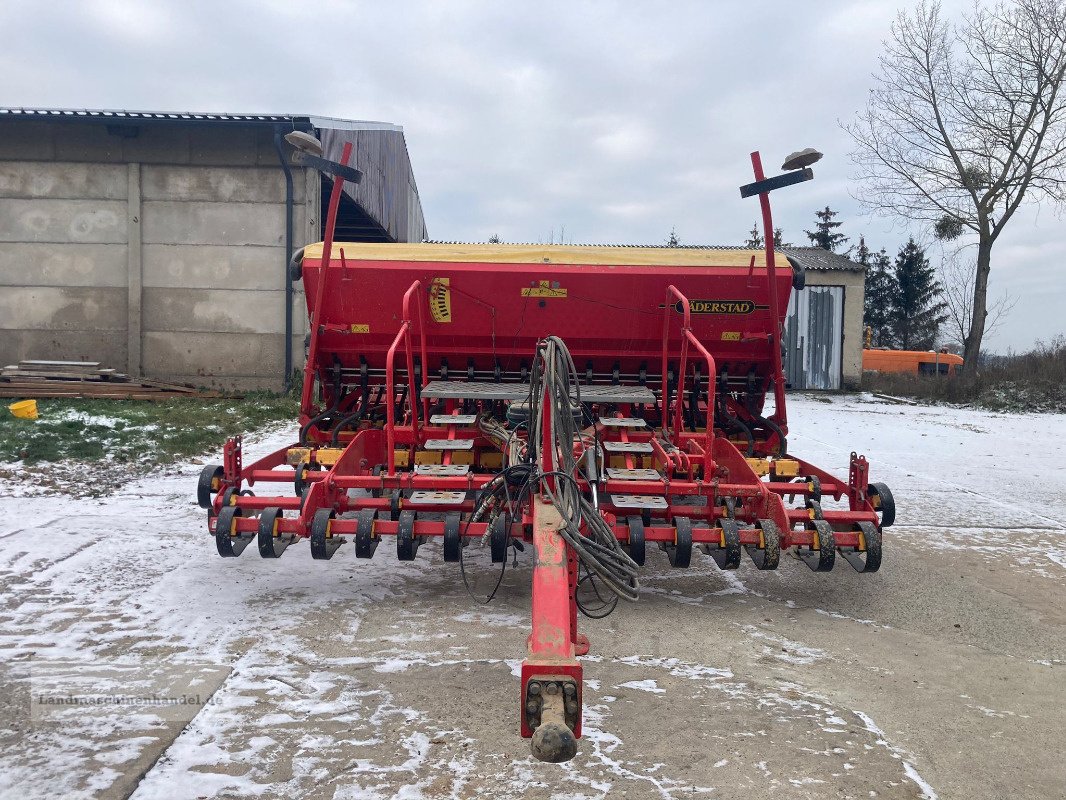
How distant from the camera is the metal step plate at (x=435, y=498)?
4.14m

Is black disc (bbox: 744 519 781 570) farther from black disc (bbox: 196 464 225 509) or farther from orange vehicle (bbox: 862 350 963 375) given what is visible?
orange vehicle (bbox: 862 350 963 375)

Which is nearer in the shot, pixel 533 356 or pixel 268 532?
pixel 268 532

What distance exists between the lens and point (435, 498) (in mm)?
4230

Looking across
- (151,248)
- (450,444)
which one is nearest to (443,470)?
(450,444)

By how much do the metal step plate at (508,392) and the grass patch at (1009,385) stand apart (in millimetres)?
16603

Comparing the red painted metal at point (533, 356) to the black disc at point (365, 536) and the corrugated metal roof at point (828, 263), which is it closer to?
the black disc at point (365, 536)

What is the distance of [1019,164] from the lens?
21672 mm

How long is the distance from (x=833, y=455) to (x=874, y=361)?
20950mm

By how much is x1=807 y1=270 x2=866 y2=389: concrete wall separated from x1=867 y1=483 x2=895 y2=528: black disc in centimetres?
1810

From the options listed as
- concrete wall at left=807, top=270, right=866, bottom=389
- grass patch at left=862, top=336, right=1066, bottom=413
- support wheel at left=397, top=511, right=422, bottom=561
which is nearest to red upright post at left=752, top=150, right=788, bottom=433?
support wheel at left=397, top=511, right=422, bottom=561

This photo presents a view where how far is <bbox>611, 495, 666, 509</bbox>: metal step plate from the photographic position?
4.11 metres

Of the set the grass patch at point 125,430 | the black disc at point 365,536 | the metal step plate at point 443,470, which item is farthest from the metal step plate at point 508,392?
the grass patch at point 125,430

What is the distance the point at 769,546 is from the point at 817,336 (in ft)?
63.6

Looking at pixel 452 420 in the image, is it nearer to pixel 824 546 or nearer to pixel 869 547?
pixel 824 546
